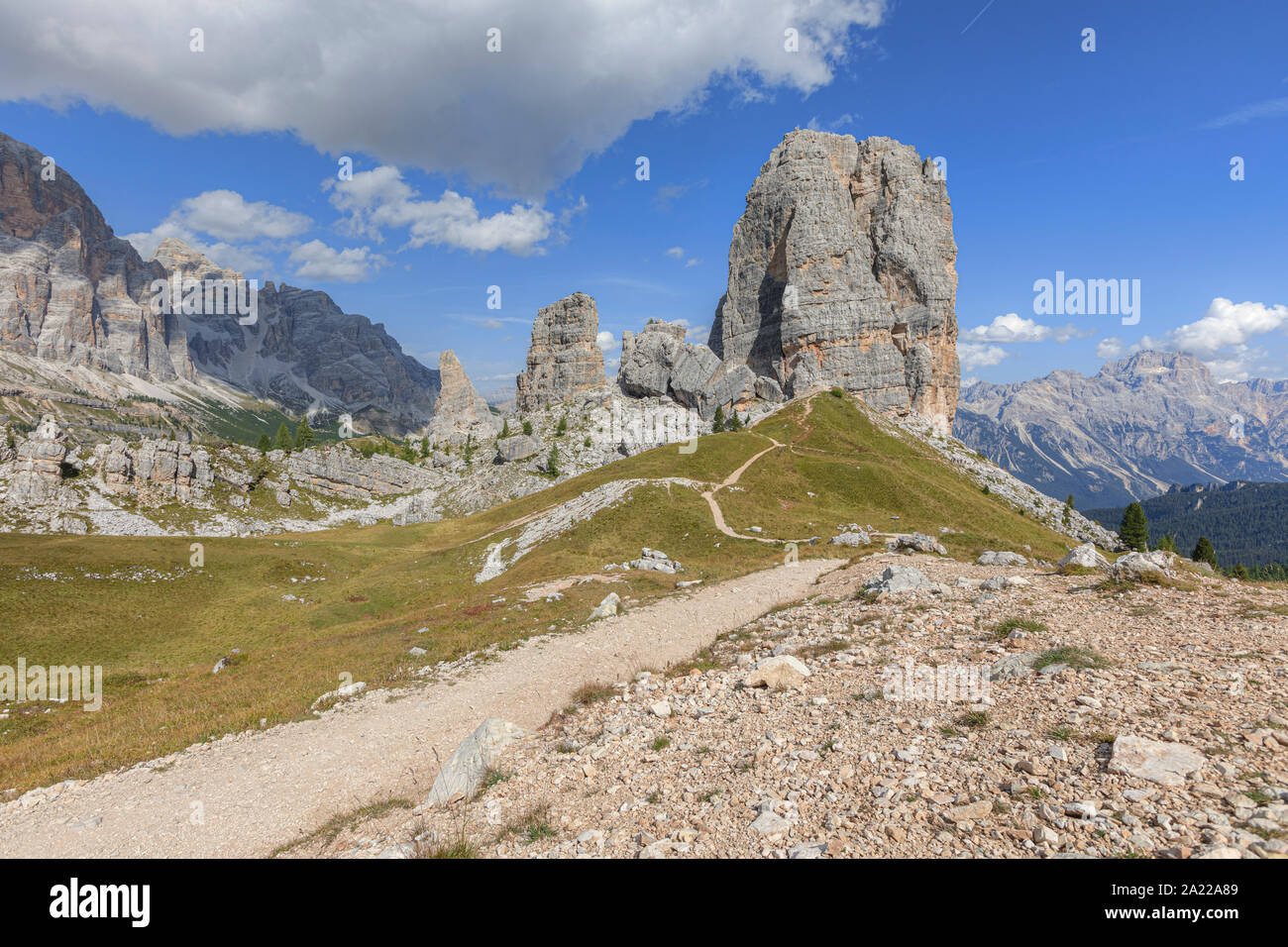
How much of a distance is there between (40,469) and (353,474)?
48313 mm

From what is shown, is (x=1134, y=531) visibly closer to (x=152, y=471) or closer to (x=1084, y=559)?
(x=1084, y=559)

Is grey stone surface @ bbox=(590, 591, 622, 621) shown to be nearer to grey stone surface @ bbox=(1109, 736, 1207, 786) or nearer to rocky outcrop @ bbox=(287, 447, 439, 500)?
grey stone surface @ bbox=(1109, 736, 1207, 786)

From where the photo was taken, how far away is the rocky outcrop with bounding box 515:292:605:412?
188625 millimetres

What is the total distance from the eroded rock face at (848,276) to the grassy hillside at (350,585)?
6036cm

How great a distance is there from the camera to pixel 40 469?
81.1 m

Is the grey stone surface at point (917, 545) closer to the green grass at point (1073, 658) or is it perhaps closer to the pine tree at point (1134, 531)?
the green grass at point (1073, 658)

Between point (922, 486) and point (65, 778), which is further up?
point (922, 486)

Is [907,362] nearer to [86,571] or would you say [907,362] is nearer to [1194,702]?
[1194,702]

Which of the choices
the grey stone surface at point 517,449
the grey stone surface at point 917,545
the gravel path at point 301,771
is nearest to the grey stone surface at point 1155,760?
the gravel path at point 301,771

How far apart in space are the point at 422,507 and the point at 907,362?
134855mm

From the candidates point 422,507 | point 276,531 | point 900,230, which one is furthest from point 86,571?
point 900,230

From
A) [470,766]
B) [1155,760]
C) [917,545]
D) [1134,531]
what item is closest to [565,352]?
[1134,531]

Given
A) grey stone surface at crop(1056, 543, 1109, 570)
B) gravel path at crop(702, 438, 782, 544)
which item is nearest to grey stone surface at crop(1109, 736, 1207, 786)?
grey stone surface at crop(1056, 543, 1109, 570)
